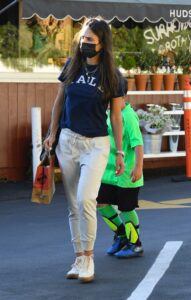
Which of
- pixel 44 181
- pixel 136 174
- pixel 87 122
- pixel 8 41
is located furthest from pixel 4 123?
pixel 87 122

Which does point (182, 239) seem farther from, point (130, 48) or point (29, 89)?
point (130, 48)

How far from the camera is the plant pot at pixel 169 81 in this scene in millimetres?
13879

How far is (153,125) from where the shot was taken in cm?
1308

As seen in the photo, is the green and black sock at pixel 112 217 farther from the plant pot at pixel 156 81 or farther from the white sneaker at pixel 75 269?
the plant pot at pixel 156 81

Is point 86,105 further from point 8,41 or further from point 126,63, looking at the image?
point 126,63

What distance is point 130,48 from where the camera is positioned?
556 inches

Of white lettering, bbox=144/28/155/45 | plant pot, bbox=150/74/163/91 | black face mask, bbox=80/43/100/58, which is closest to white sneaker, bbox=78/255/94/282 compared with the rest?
black face mask, bbox=80/43/100/58

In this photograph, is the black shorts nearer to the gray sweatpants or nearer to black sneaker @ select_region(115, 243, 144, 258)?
black sneaker @ select_region(115, 243, 144, 258)

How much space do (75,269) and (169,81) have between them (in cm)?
772

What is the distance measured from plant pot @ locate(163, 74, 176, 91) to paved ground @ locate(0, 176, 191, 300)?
9.68 ft

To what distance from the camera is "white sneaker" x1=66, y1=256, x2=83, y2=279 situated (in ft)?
21.6

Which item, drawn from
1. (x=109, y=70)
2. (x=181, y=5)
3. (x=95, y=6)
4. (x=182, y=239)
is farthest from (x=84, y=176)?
(x=181, y=5)

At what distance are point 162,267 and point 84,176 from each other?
122cm

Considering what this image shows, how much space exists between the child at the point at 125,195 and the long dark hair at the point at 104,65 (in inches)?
38.2
